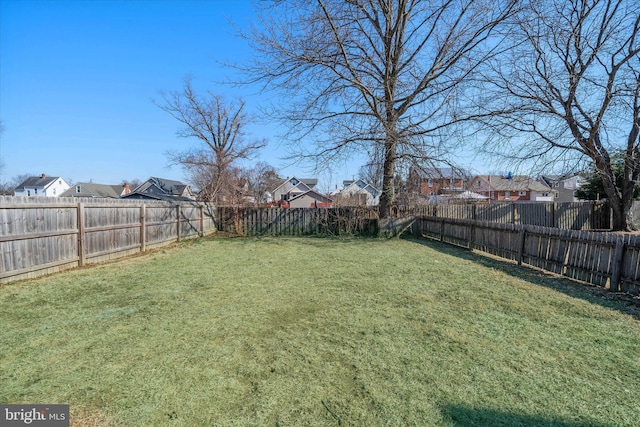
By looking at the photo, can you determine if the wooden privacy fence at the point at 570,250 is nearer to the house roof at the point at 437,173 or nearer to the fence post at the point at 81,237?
the house roof at the point at 437,173

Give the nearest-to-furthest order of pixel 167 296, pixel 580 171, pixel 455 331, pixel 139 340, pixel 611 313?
pixel 139 340, pixel 455 331, pixel 611 313, pixel 167 296, pixel 580 171

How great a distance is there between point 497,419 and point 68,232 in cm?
809

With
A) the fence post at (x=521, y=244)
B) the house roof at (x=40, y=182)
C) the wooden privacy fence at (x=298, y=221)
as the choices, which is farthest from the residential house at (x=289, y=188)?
the fence post at (x=521, y=244)

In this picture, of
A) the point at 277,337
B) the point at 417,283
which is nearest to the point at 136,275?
the point at 277,337

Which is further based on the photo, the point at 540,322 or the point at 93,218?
the point at 93,218

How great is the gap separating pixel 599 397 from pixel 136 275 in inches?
283

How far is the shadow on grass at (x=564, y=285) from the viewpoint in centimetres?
456

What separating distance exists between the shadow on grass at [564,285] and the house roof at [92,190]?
1954 inches

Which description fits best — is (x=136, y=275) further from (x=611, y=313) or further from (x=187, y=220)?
(x=611, y=313)

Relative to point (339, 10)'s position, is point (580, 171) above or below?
below

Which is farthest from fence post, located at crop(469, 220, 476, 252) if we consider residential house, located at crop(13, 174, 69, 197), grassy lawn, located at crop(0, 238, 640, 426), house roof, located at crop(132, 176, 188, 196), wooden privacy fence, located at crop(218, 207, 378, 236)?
residential house, located at crop(13, 174, 69, 197)

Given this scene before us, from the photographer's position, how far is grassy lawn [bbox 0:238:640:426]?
218 cm

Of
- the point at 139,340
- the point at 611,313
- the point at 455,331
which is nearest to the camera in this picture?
the point at 139,340

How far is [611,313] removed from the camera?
166 inches
